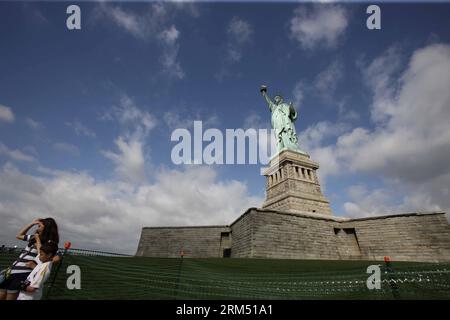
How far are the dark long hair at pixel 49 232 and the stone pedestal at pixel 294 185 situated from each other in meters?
22.2

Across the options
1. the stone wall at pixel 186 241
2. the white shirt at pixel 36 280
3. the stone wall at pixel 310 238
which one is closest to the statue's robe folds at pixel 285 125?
the stone wall at pixel 310 238

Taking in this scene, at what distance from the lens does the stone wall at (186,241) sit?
21.0 metres

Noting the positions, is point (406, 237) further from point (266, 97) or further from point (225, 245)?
point (266, 97)

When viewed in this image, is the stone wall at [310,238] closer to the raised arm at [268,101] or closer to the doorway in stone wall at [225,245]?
the doorway in stone wall at [225,245]

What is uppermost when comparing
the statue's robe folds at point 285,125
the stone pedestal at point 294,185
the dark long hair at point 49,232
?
the statue's robe folds at point 285,125

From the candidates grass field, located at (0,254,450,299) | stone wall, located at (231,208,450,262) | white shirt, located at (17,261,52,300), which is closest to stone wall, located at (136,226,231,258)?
stone wall, located at (231,208,450,262)

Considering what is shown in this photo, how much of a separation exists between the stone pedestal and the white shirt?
22.4 m

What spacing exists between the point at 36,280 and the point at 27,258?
44cm

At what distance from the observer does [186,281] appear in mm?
7098

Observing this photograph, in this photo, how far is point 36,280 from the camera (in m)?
3.20

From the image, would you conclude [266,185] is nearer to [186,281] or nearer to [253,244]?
[253,244]

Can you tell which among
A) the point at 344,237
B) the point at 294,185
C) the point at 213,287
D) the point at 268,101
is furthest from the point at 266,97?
the point at 213,287
